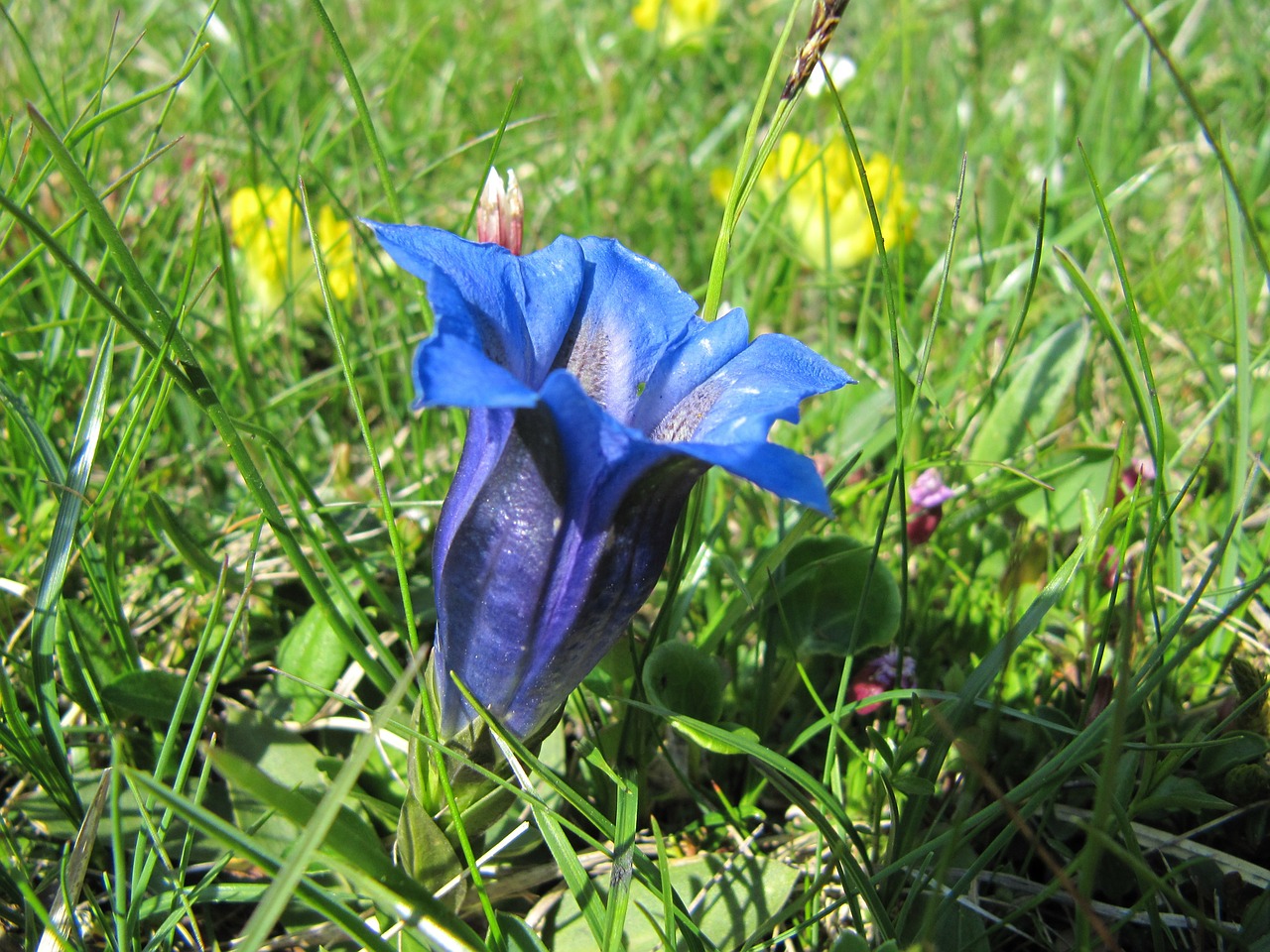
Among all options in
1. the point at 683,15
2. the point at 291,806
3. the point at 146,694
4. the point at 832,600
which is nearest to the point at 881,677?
the point at 832,600

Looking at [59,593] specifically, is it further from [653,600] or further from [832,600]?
[832,600]

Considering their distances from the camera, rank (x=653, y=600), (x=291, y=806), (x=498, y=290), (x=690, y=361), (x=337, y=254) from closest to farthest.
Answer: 1. (x=291, y=806)
2. (x=498, y=290)
3. (x=690, y=361)
4. (x=653, y=600)
5. (x=337, y=254)

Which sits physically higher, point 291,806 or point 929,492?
point 929,492

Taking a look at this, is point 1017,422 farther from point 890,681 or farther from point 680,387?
point 680,387

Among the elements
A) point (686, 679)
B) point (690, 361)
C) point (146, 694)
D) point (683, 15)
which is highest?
point (683, 15)

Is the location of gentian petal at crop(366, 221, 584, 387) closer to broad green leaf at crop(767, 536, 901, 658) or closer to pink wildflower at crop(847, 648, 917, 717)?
broad green leaf at crop(767, 536, 901, 658)

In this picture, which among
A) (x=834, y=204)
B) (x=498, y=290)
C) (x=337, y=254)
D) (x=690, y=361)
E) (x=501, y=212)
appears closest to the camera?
(x=498, y=290)

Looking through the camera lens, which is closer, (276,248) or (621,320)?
(621,320)
